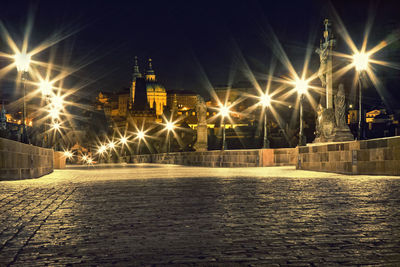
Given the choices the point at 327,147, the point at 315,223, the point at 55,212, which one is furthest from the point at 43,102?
the point at 315,223

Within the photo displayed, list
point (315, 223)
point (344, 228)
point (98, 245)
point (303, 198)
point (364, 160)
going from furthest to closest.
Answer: point (364, 160), point (303, 198), point (315, 223), point (344, 228), point (98, 245)

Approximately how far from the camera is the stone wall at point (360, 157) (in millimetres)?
14328

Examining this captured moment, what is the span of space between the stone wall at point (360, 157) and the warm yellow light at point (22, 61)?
528 inches

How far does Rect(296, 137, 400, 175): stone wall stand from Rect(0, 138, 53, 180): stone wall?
11.2 m

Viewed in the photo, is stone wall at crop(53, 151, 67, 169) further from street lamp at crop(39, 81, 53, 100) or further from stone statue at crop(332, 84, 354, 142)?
stone statue at crop(332, 84, 354, 142)

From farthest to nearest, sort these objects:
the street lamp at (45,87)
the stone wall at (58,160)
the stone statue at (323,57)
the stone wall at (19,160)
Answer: the stone wall at (58,160) < the street lamp at (45,87) < the stone statue at (323,57) < the stone wall at (19,160)

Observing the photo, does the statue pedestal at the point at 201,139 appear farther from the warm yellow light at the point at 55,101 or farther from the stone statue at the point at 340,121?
the stone statue at the point at 340,121

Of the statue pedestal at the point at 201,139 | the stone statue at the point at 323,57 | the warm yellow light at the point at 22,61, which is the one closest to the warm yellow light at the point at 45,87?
the warm yellow light at the point at 22,61

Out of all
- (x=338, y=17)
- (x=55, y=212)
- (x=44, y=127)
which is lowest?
(x=55, y=212)

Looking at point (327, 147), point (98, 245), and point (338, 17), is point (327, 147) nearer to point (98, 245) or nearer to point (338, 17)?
point (98, 245)

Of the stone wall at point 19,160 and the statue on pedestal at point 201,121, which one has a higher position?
the statue on pedestal at point 201,121

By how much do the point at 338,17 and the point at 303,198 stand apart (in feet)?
143

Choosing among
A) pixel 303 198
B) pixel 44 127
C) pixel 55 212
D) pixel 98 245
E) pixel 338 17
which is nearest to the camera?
pixel 98 245

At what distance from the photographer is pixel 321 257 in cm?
394
